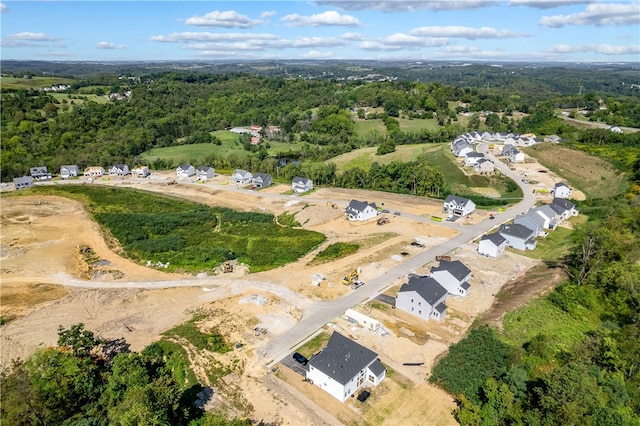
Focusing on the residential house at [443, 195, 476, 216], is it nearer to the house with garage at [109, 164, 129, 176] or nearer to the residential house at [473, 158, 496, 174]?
the residential house at [473, 158, 496, 174]

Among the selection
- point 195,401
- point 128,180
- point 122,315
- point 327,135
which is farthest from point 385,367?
point 327,135

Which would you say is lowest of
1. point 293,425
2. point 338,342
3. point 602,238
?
point 293,425

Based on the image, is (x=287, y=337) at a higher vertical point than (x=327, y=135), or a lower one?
lower

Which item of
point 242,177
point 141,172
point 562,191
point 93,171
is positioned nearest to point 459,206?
point 562,191

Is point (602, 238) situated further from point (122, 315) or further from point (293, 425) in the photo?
point (122, 315)

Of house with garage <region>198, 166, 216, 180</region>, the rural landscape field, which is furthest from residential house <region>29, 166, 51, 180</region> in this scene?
house with garage <region>198, 166, 216, 180</region>

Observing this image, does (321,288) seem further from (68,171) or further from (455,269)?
(68,171)
